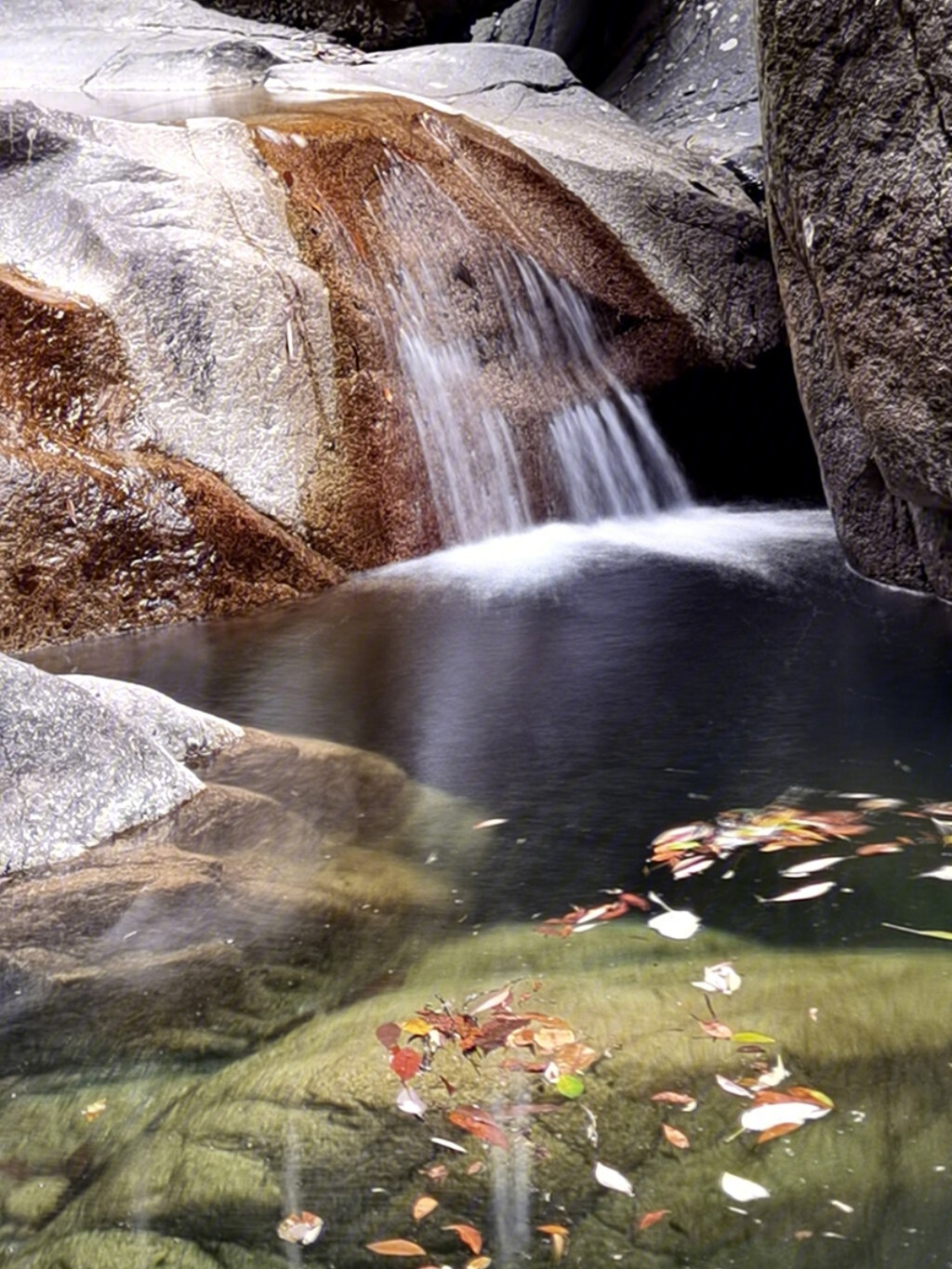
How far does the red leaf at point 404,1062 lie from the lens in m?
2.50

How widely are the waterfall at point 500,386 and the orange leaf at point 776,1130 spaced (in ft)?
16.7

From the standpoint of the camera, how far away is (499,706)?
15.3 ft

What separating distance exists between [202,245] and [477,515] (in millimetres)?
1874

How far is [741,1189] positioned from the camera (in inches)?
84.0

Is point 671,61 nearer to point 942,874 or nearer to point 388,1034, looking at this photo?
point 942,874

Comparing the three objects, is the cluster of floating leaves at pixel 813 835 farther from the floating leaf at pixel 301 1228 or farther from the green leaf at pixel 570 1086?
the floating leaf at pixel 301 1228

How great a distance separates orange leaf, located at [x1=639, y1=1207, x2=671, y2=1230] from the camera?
208 cm

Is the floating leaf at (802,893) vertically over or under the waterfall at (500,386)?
under

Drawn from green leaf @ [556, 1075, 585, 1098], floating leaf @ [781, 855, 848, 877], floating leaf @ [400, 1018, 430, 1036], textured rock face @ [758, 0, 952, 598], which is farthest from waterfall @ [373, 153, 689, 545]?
green leaf @ [556, 1075, 585, 1098]

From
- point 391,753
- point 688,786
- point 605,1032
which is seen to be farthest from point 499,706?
point 605,1032

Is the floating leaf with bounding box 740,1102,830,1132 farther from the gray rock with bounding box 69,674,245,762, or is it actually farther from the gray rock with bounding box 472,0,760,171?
the gray rock with bounding box 472,0,760,171

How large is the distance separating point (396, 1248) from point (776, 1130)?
632 mm

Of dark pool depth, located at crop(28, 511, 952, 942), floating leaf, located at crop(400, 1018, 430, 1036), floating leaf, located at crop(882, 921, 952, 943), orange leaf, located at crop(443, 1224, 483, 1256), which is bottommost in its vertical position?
floating leaf, located at crop(882, 921, 952, 943)

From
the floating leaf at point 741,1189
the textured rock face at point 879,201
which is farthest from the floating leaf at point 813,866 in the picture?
the textured rock face at point 879,201
